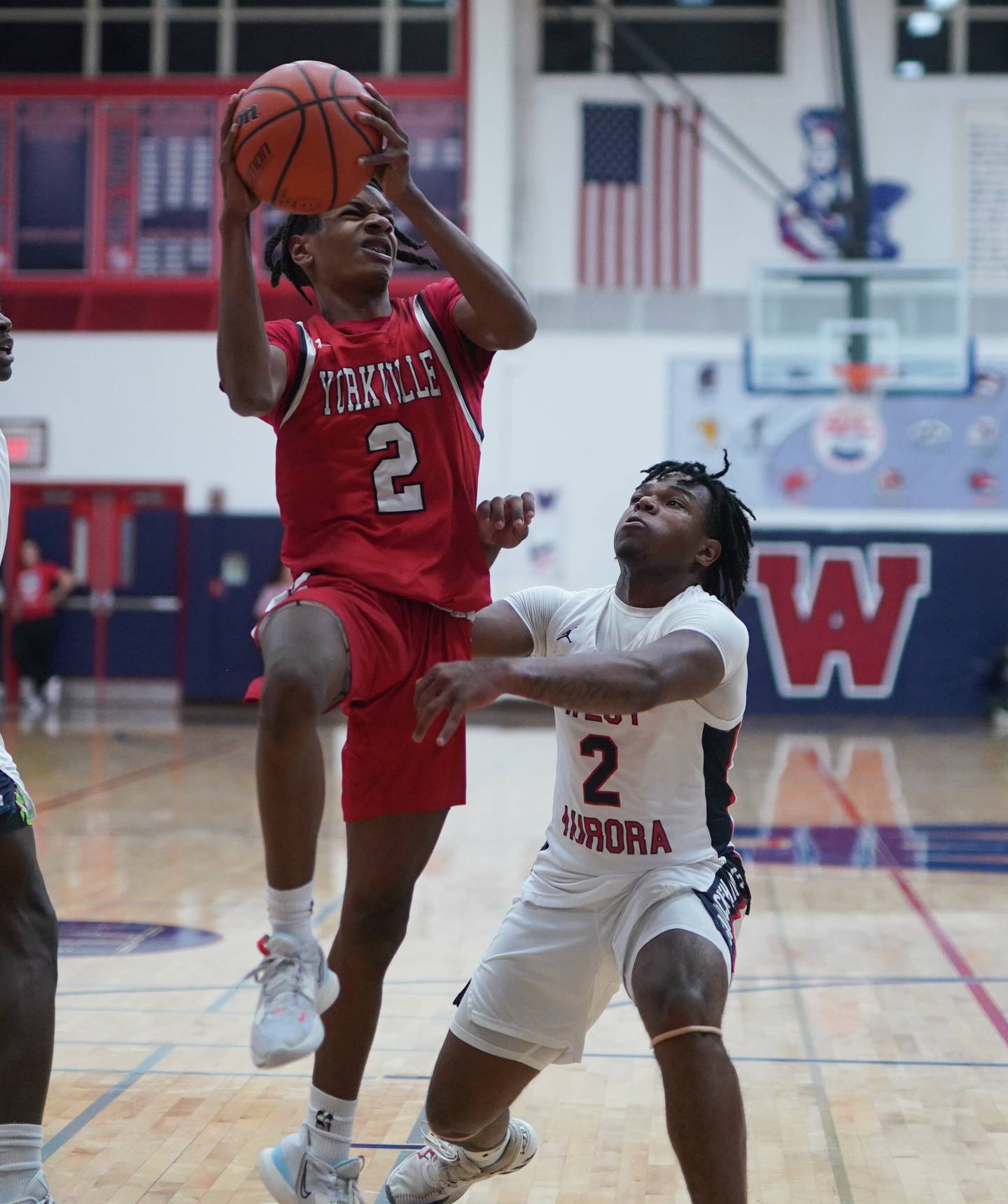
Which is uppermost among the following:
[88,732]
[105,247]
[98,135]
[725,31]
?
[725,31]

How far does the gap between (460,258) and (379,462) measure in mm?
470

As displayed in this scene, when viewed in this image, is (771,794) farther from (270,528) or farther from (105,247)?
(105,247)

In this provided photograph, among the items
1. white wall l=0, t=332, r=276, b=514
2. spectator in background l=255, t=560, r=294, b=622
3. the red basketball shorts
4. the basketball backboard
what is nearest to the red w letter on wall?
the basketball backboard

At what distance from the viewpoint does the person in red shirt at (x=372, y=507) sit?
9.97 ft

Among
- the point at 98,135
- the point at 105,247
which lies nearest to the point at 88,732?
the point at 105,247

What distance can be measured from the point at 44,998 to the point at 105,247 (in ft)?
52.0

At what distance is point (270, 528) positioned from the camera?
17.3m

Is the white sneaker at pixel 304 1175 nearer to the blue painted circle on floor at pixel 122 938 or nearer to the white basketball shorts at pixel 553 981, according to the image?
the white basketball shorts at pixel 553 981

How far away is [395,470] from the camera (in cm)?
324

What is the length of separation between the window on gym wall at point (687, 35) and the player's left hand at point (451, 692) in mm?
15812

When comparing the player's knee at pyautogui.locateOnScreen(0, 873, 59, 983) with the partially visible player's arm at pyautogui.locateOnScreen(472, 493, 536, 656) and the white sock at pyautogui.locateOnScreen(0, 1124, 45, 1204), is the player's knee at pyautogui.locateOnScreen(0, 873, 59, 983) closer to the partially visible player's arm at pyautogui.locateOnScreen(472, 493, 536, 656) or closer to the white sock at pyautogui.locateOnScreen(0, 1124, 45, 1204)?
the white sock at pyautogui.locateOnScreen(0, 1124, 45, 1204)

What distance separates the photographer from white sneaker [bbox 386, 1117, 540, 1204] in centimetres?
337

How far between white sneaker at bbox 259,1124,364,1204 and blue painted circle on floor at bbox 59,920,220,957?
108 inches

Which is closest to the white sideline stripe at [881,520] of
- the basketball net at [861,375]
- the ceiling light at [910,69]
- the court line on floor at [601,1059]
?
the basketball net at [861,375]
